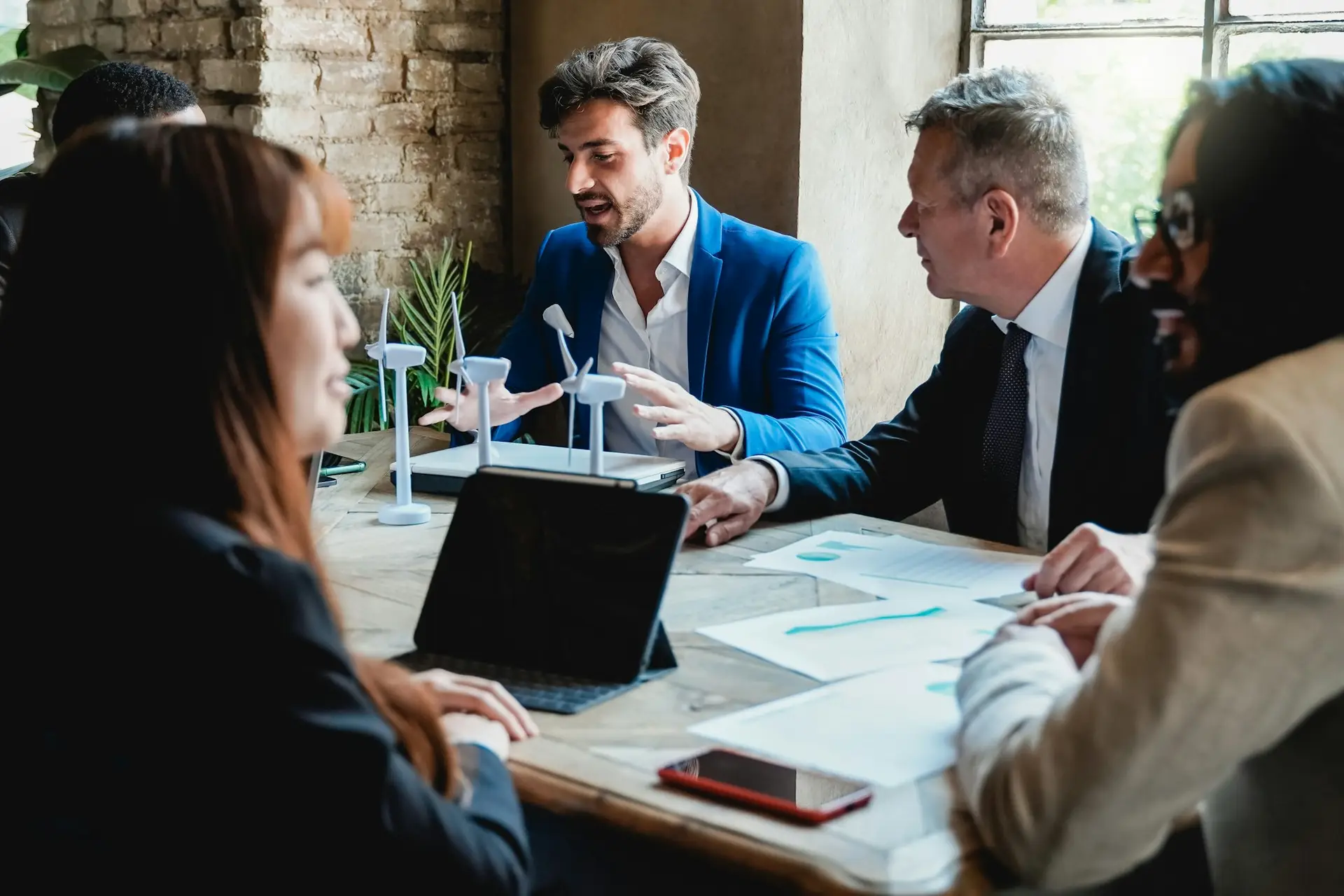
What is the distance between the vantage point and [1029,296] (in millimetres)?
2580

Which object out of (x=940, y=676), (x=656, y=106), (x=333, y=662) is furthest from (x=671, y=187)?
(x=333, y=662)

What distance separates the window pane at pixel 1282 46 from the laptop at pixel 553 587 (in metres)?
2.31

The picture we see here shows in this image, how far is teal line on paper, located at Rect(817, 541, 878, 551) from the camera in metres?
2.25

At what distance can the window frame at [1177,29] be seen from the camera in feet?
10.9

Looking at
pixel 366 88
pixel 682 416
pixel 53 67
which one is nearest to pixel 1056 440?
pixel 682 416

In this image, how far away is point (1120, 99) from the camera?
3.63 m

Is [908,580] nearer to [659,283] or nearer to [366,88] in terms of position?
[659,283]

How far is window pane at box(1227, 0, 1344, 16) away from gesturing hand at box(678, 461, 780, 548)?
74.0 inches

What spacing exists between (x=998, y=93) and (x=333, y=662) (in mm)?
1897

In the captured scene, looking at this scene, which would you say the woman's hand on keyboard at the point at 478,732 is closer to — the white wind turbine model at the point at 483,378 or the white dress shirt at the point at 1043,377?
the white wind turbine model at the point at 483,378

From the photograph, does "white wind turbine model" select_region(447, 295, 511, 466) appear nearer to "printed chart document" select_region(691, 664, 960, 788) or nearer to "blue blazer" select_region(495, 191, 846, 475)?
Result: "blue blazer" select_region(495, 191, 846, 475)

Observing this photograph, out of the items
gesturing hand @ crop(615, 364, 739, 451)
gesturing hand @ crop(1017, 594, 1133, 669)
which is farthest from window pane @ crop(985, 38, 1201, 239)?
gesturing hand @ crop(1017, 594, 1133, 669)

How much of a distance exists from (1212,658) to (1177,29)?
9.35 feet

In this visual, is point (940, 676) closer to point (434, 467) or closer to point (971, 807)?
point (971, 807)
